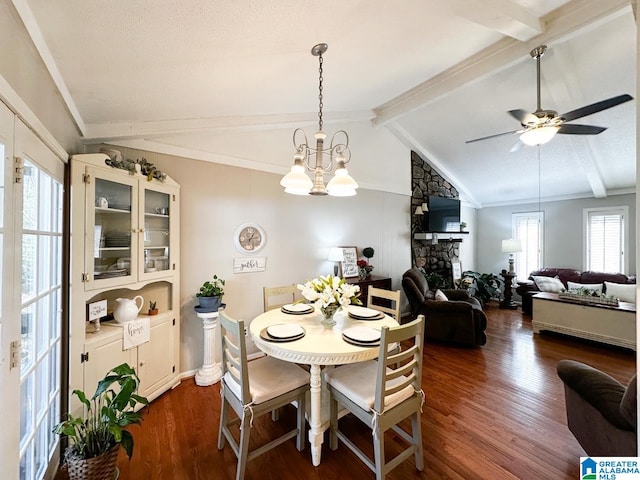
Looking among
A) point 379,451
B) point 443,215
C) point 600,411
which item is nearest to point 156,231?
point 379,451

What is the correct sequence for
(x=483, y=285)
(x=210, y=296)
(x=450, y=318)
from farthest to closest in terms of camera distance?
(x=483, y=285) → (x=450, y=318) → (x=210, y=296)

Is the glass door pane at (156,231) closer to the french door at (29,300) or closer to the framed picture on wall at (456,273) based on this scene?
the french door at (29,300)

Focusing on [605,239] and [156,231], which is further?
[605,239]

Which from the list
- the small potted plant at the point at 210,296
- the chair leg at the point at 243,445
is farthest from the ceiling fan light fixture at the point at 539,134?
the small potted plant at the point at 210,296

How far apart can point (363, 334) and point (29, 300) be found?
1836mm

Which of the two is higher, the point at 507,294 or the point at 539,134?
the point at 539,134

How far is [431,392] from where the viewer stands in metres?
2.53

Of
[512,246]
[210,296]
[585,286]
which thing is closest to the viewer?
[210,296]

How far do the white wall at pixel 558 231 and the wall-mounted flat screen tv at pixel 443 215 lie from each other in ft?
5.46

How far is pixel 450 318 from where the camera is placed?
11.9 ft

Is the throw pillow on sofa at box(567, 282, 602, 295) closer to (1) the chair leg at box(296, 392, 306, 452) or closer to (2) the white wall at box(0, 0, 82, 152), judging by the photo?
(1) the chair leg at box(296, 392, 306, 452)

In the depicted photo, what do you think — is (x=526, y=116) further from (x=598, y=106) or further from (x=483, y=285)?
(x=483, y=285)

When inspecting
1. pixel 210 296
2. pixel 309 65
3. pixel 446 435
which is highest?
pixel 309 65

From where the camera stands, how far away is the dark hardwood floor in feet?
5.45
